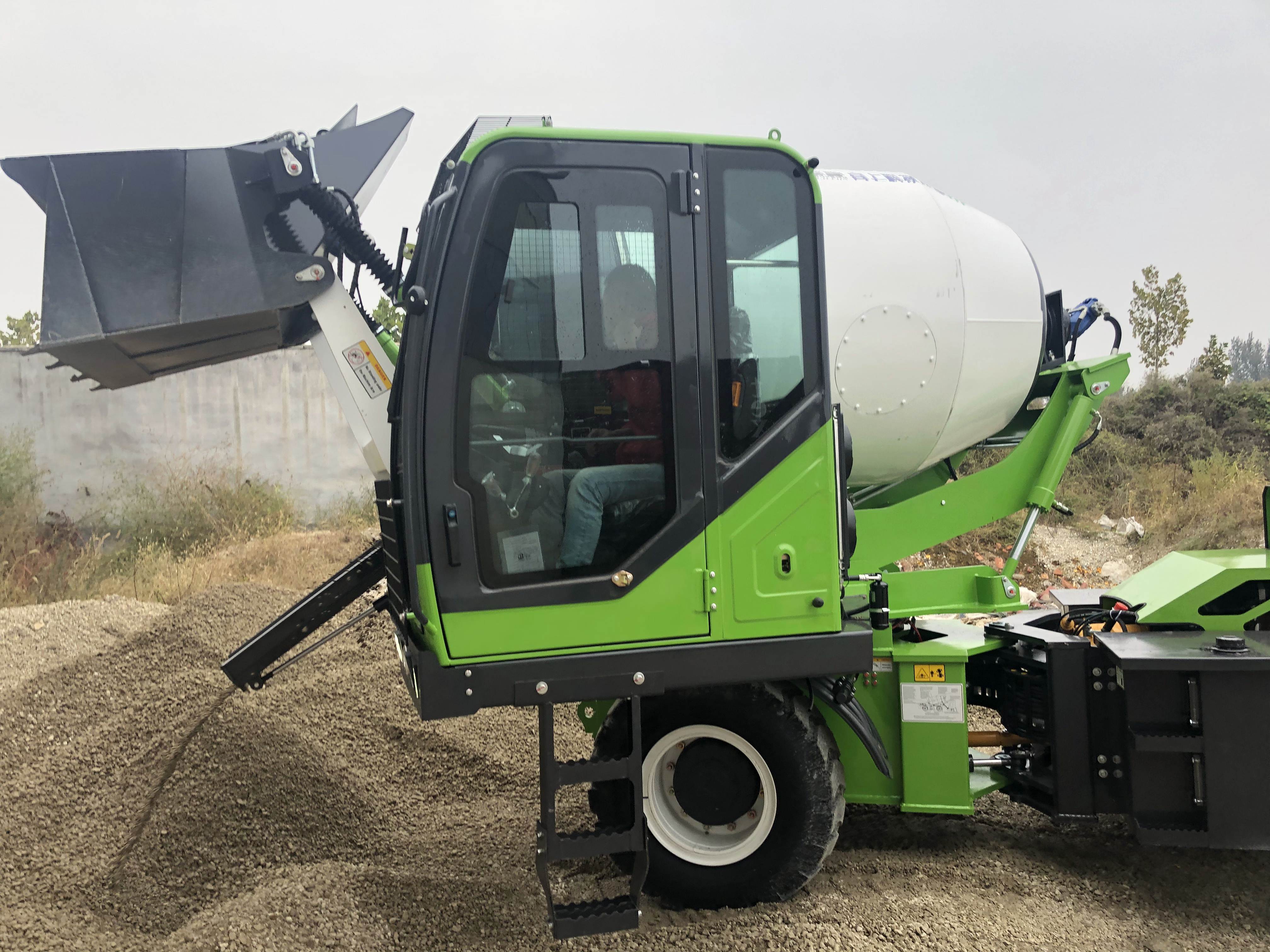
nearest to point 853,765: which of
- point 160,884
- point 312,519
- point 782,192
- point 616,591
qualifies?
point 616,591

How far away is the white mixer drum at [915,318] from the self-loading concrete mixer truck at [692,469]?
15 mm

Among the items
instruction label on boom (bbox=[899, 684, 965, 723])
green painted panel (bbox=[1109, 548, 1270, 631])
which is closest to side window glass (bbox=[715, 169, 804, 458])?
instruction label on boom (bbox=[899, 684, 965, 723])

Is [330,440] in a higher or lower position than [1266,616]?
higher

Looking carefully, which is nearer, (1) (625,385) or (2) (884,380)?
(1) (625,385)

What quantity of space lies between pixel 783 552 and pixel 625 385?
0.73 meters

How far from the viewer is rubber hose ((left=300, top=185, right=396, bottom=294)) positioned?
318cm

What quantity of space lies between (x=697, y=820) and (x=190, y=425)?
1157 cm

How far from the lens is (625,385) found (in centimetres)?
276

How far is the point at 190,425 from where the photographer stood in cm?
1260

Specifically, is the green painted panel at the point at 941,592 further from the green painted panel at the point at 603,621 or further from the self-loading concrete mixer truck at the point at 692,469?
the green painted panel at the point at 603,621

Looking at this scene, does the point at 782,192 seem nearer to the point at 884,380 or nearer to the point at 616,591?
the point at 884,380

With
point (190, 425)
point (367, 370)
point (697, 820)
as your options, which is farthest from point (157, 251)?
point (190, 425)

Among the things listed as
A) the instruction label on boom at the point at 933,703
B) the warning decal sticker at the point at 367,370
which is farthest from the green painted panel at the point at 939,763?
the warning decal sticker at the point at 367,370

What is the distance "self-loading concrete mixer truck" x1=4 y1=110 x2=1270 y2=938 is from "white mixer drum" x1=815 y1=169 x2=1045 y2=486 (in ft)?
0.05
